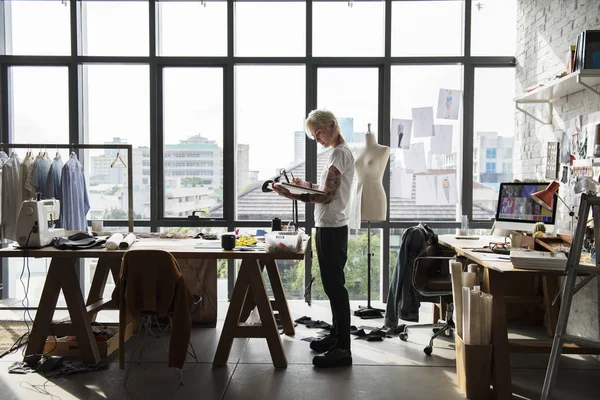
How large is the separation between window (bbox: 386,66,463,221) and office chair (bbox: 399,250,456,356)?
1428 millimetres

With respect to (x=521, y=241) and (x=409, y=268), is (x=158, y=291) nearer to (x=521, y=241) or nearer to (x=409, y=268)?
(x=409, y=268)

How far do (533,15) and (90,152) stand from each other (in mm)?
4597

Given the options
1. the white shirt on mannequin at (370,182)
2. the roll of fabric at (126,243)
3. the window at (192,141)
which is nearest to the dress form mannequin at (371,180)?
the white shirt on mannequin at (370,182)

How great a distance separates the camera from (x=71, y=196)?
16.0ft

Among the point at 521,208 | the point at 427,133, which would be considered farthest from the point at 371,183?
the point at 521,208

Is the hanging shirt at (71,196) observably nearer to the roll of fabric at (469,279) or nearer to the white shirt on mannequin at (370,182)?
the white shirt on mannequin at (370,182)

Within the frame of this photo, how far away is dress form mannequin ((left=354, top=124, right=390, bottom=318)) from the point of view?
190 inches

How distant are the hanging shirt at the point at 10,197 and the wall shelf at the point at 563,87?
4.54 metres

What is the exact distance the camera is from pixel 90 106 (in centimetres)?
Result: 560

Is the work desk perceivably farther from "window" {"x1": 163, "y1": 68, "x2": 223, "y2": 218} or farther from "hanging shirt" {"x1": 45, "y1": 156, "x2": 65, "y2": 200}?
→ "hanging shirt" {"x1": 45, "y1": 156, "x2": 65, "y2": 200}

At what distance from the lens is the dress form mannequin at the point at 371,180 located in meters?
4.82

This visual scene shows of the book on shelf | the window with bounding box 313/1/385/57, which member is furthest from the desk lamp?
the window with bounding box 313/1/385/57

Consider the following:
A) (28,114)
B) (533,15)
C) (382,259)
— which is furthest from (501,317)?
(28,114)

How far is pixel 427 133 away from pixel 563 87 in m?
1.60
